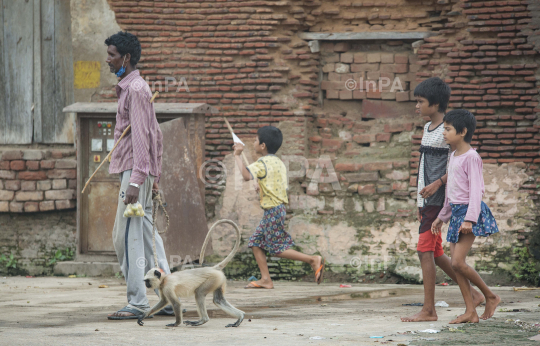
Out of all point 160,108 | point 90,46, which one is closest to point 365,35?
point 160,108

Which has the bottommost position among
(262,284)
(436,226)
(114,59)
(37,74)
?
(262,284)

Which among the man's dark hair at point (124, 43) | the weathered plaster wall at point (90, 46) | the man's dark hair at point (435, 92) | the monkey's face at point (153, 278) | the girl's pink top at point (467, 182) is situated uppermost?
the weathered plaster wall at point (90, 46)

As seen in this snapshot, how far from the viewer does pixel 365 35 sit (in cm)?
818

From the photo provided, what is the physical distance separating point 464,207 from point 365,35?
386 centimetres

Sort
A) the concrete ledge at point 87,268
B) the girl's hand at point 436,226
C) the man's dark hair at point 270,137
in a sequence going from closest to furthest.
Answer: the girl's hand at point 436,226 → the man's dark hair at point 270,137 → the concrete ledge at point 87,268

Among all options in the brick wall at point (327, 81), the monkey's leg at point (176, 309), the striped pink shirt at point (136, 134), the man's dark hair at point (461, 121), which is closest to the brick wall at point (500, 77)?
the brick wall at point (327, 81)

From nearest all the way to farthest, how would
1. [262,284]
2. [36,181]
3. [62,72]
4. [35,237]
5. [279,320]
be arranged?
[279,320]
[262,284]
[36,181]
[35,237]
[62,72]

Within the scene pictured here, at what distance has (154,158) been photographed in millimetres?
5172

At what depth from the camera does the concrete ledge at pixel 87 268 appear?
8031 mm

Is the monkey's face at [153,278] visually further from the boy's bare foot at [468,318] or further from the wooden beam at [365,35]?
the wooden beam at [365,35]

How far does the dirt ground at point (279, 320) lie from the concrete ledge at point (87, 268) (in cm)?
80

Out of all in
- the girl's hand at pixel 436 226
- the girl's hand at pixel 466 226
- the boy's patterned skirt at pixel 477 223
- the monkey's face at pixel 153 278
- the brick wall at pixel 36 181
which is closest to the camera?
the monkey's face at pixel 153 278

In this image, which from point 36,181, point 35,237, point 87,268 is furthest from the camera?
point 35,237

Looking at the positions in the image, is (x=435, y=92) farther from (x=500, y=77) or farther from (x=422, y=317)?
(x=500, y=77)
